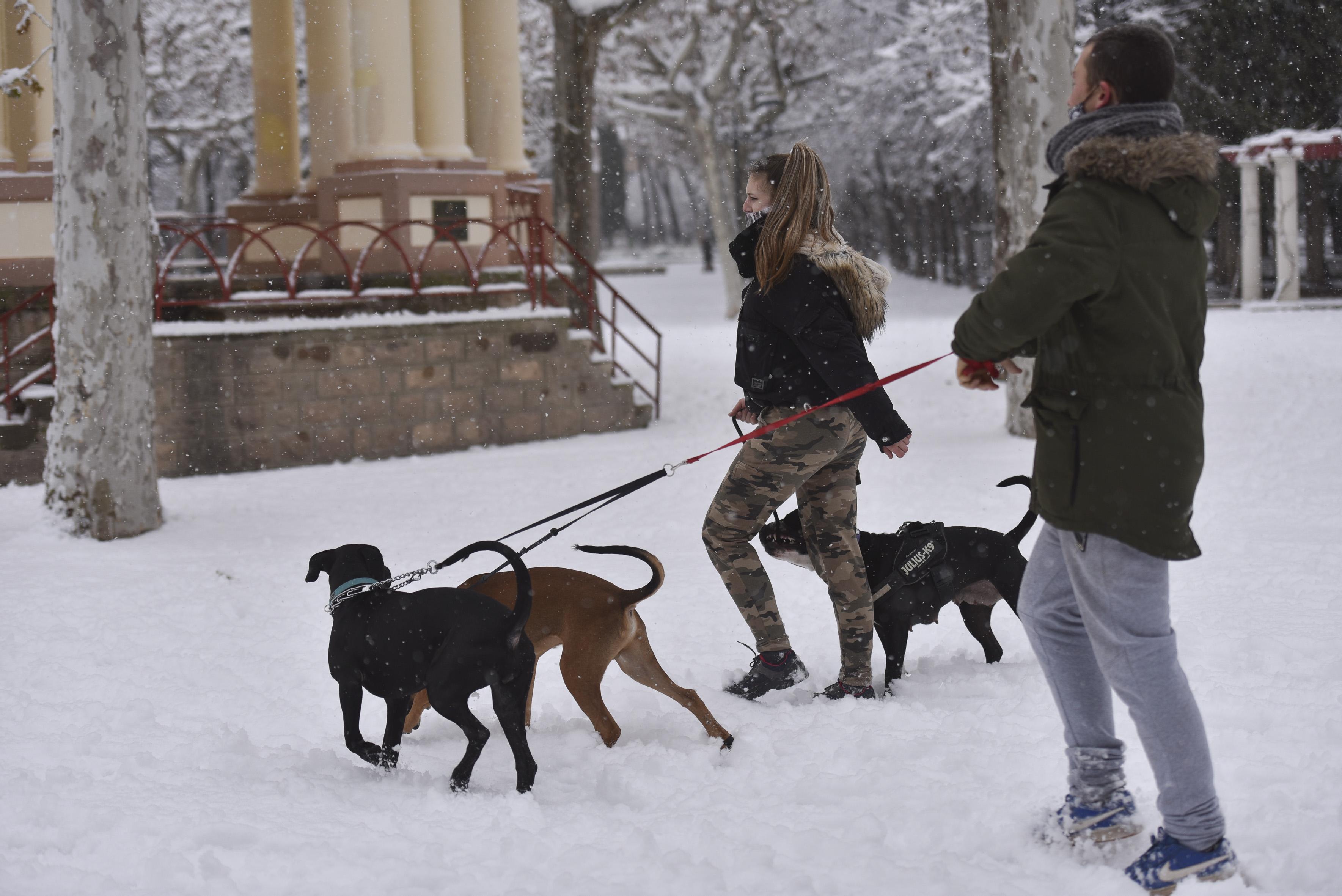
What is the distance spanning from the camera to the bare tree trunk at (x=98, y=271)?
7.79 metres

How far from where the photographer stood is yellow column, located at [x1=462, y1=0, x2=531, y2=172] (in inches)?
601

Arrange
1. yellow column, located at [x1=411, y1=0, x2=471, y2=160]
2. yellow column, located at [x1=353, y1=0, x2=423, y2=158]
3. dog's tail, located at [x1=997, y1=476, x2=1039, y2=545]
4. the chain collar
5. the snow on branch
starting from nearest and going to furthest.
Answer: the chain collar < dog's tail, located at [x1=997, y1=476, x2=1039, y2=545] < the snow on branch < yellow column, located at [x1=353, y1=0, x2=423, y2=158] < yellow column, located at [x1=411, y1=0, x2=471, y2=160]

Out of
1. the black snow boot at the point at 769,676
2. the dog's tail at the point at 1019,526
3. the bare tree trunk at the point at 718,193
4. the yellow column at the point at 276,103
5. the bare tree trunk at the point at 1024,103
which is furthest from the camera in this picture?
the bare tree trunk at the point at 718,193

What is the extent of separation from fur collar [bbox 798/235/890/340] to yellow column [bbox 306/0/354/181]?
36.0ft

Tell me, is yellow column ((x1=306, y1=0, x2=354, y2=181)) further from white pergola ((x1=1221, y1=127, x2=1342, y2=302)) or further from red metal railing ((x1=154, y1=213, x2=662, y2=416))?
white pergola ((x1=1221, y1=127, x2=1342, y2=302))

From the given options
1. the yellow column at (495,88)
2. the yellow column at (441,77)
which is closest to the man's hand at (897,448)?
the yellow column at (441,77)

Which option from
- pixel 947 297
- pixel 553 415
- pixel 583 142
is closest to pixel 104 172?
pixel 553 415

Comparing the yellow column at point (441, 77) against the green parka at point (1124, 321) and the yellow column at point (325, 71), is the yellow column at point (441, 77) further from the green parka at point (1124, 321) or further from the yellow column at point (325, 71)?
the green parka at point (1124, 321)

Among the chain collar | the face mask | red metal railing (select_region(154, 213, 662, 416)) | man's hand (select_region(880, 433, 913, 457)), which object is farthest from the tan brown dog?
red metal railing (select_region(154, 213, 662, 416))

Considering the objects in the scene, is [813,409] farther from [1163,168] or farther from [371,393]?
[371,393]

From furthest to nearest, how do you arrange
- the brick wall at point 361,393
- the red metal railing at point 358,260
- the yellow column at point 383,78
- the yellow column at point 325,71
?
the yellow column at point 325,71, the yellow column at point 383,78, the red metal railing at point 358,260, the brick wall at point 361,393

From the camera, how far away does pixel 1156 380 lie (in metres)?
2.80

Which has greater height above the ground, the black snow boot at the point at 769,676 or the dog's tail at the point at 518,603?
the dog's tail at the point at 518,603

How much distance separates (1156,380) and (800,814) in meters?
1.54
